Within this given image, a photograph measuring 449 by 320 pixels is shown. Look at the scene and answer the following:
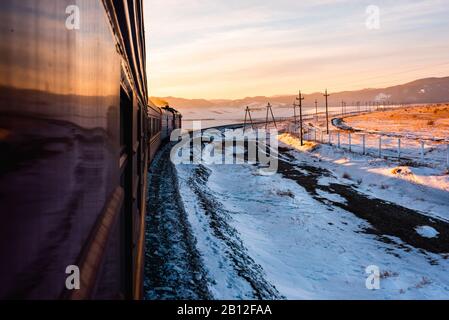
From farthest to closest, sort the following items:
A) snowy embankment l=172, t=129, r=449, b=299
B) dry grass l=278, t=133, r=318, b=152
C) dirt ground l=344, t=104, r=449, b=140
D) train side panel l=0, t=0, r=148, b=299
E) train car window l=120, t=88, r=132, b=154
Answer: dirt ground l=344, t=104, r=449, b=140 → dry grass l=278, t=133, r=318, b=152 → snowy embankment l=172, t=129, r=449, b=299 → train car window l=120, t=88, r=132, b=154 → train side panel l=0, t=0, r=148, b=299

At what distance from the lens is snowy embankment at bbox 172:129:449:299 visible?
7422 mm

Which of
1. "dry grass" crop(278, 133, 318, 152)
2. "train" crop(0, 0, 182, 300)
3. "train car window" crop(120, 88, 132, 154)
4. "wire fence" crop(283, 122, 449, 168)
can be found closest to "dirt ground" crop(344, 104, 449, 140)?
"wire fence" crop(283, 122, 449, 168)

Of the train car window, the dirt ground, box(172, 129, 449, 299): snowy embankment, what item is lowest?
box(172, 129, 449, 299): snowy embankment

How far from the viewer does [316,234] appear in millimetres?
11023

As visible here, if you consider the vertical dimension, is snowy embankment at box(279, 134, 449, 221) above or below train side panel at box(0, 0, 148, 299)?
below

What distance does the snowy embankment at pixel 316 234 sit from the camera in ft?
24.3

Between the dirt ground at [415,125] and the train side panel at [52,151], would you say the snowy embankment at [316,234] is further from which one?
the dirt ground at [415,125]

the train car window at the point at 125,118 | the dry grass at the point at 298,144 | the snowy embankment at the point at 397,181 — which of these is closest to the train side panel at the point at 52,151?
the train car window at the point at 125,118

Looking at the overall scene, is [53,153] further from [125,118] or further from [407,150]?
[407,150]

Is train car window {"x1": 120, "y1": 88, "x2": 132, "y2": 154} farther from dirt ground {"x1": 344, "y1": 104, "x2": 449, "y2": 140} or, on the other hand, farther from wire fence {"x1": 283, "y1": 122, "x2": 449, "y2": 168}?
dirt ground {"x1": 344, "y1": 104, "x2": 449, "y2": 140}

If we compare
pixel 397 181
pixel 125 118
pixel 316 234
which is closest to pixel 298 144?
pixel 397 181
